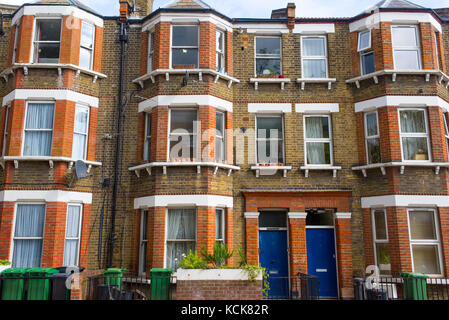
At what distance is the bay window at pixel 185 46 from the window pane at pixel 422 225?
855 centimetres

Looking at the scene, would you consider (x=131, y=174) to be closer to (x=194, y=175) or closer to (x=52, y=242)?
(x=194, y=175)

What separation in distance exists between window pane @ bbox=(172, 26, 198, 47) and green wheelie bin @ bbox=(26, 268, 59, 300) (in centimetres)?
825

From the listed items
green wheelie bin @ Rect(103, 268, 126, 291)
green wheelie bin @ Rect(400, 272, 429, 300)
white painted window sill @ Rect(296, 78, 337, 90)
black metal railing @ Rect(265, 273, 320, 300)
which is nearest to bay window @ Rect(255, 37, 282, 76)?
white painted window sill @ Rect(296, 78, 337, 90)

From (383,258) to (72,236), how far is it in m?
9.70

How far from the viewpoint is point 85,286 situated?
1001cm

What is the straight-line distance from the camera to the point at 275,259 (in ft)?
41.2

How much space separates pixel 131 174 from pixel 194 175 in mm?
2296

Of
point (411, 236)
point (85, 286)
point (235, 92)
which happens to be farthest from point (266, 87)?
point (85, 286)

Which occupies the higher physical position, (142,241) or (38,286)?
(142,241)

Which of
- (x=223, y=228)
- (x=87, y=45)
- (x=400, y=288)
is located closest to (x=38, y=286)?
(x=223, y=228)

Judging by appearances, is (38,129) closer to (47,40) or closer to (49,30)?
(47,40)

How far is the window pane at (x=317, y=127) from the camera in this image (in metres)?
13.5

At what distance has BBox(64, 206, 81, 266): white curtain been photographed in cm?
1202

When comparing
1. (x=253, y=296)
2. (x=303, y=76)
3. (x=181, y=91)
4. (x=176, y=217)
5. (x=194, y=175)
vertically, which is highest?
(x=303, y=76)
